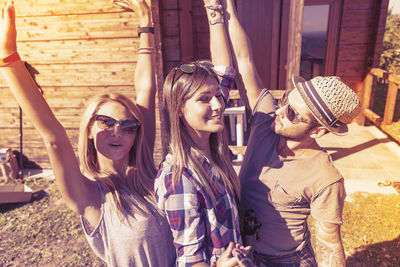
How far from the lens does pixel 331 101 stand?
58.4 inches

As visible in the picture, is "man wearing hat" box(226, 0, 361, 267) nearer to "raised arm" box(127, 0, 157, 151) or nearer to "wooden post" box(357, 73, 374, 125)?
"raised arm" box(127, 0, 157, 151)

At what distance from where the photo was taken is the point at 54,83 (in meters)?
5.43

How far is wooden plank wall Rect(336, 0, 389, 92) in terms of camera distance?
23.9 feet

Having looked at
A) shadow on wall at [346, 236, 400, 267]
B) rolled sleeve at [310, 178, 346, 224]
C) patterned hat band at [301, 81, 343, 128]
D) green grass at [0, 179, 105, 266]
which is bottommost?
green grass at [0, 179, 105, 266]

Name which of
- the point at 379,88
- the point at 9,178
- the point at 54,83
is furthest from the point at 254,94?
the point at 379,88

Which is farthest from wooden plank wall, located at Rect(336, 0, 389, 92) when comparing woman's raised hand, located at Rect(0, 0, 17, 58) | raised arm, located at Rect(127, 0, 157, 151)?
woman's raised hand, located at Rect(0, 0, 17, 58)

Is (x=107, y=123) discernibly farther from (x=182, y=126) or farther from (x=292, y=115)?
(x=292, y=115)

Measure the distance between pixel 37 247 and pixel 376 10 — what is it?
9014 mm

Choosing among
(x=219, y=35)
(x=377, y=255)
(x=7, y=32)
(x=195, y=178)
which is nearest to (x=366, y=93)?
(x=377, y=255)

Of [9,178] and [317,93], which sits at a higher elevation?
[317,93]

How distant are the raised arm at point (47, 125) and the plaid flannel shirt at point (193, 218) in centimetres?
48

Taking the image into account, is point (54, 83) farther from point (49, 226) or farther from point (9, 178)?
point (49, 226)

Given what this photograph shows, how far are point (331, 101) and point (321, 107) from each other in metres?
0.06

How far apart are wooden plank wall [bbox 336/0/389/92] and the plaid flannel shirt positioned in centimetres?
789
